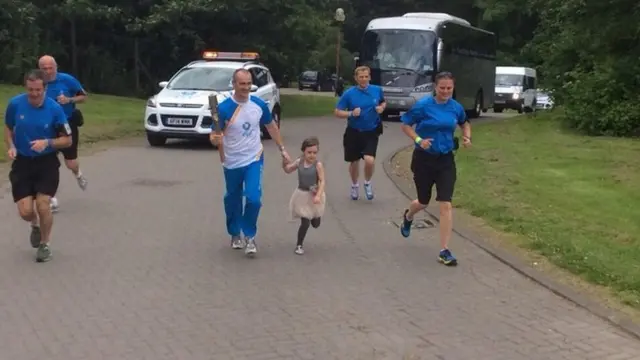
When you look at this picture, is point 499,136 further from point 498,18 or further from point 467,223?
point 498,18

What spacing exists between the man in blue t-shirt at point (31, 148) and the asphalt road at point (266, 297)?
0.48 metres

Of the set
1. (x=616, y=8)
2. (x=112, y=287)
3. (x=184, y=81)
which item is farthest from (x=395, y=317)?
(x=616, y=8)

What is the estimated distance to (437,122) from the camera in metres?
8.62

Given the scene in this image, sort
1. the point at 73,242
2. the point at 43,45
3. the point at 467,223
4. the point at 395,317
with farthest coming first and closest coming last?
1. the point at 43,45
2. the point at 467,223
3. the point at 73,242
4. the point at 395,317

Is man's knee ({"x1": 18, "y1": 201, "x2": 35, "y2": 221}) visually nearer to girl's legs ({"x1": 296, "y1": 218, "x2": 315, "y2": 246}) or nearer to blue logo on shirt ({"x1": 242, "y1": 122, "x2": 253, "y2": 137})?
blue logo on shirt ({"x1": 242, "y1": 122, "x2": 253, "y2": 137})

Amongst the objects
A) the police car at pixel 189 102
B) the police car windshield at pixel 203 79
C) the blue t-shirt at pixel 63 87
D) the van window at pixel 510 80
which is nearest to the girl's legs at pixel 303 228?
the blue t-shirt at pixel 63 87

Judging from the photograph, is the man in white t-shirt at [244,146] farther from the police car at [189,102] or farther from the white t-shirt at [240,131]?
the police car at [189,102]

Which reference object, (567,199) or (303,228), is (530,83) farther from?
(303,228)

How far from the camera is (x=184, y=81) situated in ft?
65.8

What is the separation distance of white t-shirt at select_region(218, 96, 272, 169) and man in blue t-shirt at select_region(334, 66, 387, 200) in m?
3.21

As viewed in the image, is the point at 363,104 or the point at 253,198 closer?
the point at 253,198

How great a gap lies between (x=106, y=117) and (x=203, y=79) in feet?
18.6

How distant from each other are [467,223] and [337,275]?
3.01 meters

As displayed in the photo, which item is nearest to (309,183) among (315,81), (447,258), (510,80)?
(447,258)
